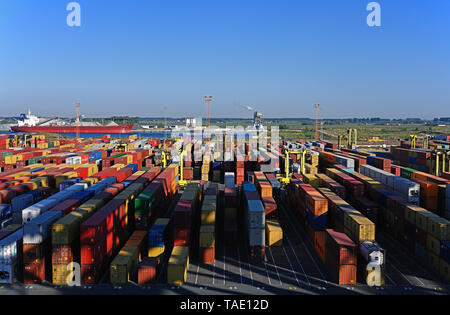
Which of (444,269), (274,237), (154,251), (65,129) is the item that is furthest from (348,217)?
(65,129)

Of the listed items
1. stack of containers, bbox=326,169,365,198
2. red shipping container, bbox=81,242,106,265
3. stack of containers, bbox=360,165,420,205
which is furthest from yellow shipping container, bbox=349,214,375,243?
red shipping container, bbox=81,242,106,265

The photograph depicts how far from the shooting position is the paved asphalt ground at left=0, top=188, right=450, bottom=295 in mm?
20375

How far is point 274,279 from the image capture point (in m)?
22.2

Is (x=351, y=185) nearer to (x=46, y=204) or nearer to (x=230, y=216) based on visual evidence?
(x=230, y=216)

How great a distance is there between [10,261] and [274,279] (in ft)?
52.5

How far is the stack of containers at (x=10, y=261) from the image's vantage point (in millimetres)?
21031

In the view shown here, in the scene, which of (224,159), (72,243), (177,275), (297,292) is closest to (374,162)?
(224,159)

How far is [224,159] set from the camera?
58.5 metres

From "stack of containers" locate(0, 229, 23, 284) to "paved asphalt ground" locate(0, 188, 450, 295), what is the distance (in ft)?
1.89

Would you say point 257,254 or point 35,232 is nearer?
point 35,232

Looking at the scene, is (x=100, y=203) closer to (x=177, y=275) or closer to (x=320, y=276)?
(x=177, y=275)

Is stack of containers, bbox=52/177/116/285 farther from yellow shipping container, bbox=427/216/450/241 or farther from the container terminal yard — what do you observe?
yellow shipping container, bbox=427/216/450/241

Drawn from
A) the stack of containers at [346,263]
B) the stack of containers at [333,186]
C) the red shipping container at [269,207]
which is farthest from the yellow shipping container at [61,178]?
the stack of containers at [346,263]

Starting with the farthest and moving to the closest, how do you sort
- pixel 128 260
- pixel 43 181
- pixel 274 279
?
pixel 43 181 → pixel 274 279 → pixel 128 260
